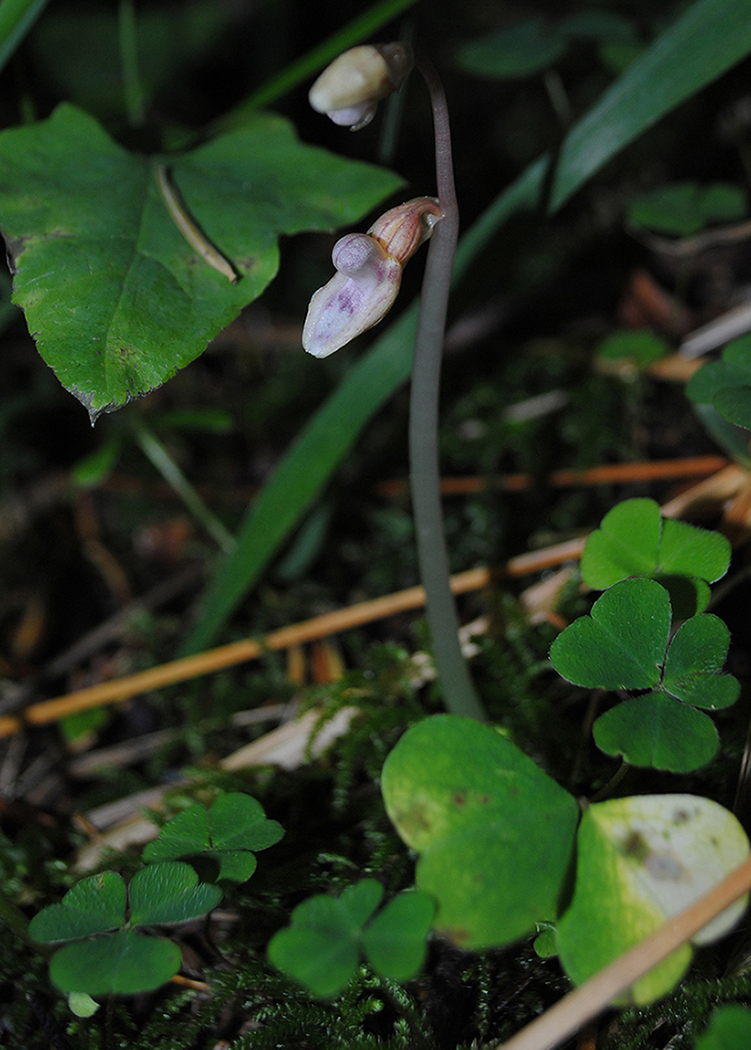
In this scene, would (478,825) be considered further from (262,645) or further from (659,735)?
(262,645)

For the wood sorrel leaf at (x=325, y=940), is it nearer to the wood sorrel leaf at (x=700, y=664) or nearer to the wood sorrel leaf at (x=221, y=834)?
the wood sorrel leaf at (x=221, y=834)

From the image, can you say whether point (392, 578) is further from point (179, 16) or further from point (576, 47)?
point (179, 16)

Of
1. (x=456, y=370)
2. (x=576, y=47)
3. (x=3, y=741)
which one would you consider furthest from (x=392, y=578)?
(x=576, y=47)

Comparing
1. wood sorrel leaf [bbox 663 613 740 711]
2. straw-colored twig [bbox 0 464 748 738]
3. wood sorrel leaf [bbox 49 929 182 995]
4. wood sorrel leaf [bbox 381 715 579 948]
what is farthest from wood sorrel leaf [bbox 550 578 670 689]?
straw-colored twig [bbox 0 464 748 738]

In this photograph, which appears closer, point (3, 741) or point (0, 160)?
point (0, 160)

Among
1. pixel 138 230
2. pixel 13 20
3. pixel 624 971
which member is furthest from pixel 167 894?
pixel 13 20
